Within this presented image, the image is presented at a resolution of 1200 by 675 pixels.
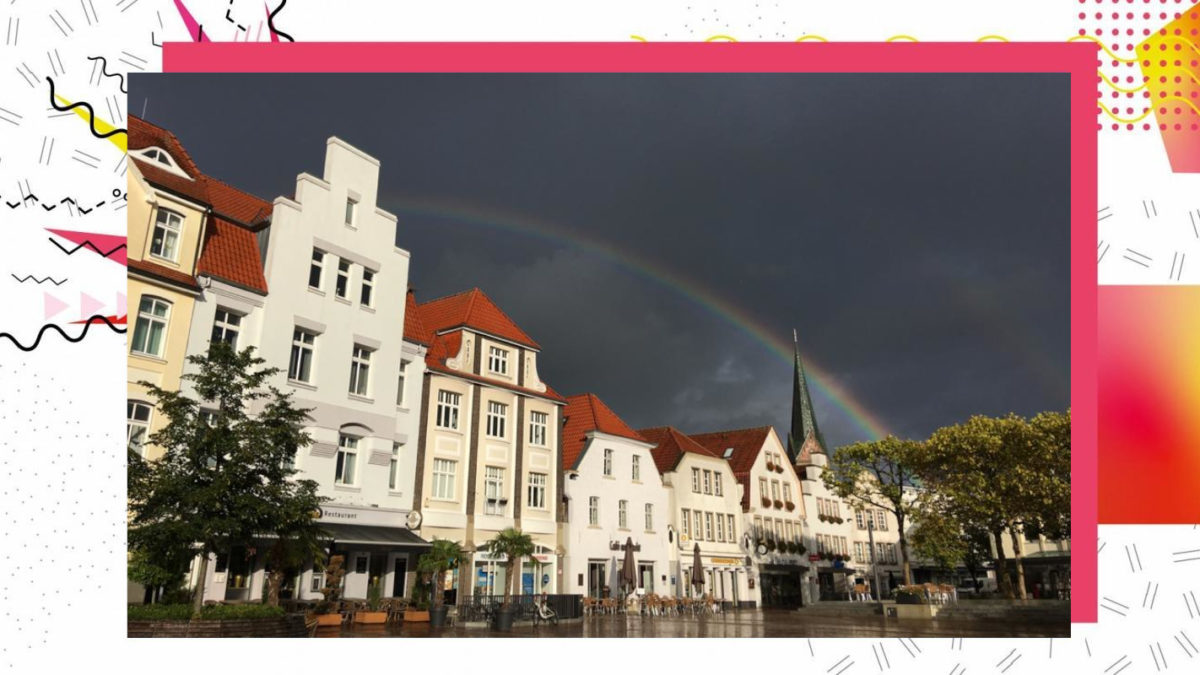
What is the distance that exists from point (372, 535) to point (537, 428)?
8822 mm

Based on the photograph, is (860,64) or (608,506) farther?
(608,506)

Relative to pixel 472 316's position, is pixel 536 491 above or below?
below

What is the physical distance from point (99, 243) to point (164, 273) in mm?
7909

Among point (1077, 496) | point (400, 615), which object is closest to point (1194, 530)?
point (1077, 496)

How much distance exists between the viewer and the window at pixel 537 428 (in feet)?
96.9

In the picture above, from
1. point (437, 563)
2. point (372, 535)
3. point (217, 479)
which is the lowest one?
point (437, 563)

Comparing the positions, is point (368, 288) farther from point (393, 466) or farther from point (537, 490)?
point (537, 490)

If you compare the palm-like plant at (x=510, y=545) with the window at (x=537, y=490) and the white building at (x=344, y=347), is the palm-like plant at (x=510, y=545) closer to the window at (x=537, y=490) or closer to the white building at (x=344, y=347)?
the white building at (x=344, y=347)

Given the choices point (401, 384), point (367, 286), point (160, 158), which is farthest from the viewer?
point (401, 384)

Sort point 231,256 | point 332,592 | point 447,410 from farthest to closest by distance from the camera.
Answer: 1. point 447,410
2. point 231,256
3. point 332,592

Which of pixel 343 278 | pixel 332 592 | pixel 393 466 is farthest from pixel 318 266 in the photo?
pixel 332 592

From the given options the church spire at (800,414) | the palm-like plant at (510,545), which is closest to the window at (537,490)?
the palm-like plant at (510,545)

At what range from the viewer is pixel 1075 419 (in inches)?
438

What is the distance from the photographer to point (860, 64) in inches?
464
